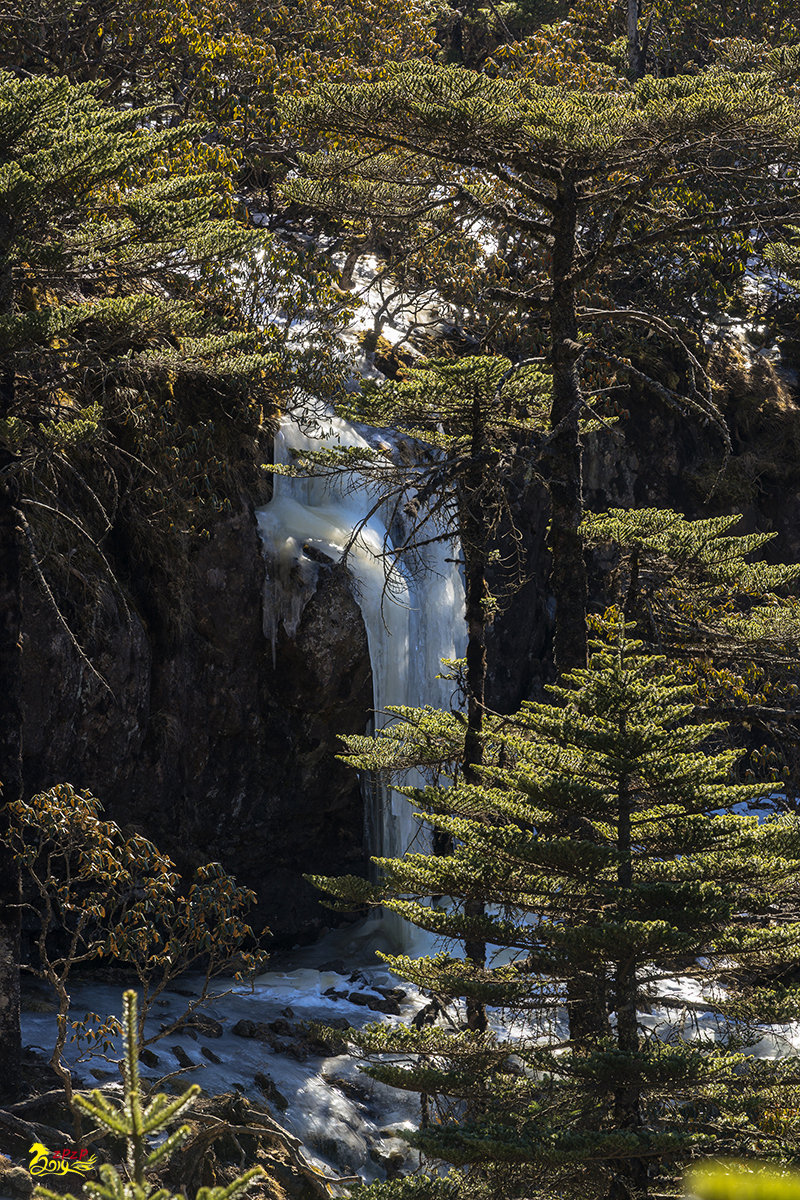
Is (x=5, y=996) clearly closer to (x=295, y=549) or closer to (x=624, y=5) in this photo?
(x=295, y=549)

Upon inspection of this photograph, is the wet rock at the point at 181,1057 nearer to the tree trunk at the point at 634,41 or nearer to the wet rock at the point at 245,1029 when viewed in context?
the wet rock at the point at 245,1029

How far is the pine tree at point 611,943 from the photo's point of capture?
594cm

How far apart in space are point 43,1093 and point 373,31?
779 inches

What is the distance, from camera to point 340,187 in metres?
10.4

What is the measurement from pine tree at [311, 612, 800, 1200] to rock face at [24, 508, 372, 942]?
18.7ft

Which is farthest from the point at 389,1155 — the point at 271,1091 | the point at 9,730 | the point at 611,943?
the point at 611,943

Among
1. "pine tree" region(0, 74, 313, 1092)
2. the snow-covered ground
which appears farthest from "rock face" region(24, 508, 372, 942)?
the snow-covered ground

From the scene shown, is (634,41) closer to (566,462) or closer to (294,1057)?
(566,462)

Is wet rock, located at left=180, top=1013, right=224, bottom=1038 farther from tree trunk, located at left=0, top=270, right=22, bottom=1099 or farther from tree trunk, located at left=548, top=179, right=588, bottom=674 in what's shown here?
tree trunk, located at left=548, top=179, right=588, bottom=674

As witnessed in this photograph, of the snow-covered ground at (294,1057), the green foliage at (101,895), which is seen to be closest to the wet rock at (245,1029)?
the snow-covered ground at (294,1057)

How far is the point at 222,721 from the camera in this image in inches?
550

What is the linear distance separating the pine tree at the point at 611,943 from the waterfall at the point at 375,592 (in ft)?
23.7

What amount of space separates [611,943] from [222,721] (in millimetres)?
8743

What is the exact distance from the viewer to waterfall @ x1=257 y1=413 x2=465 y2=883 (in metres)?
14.1
